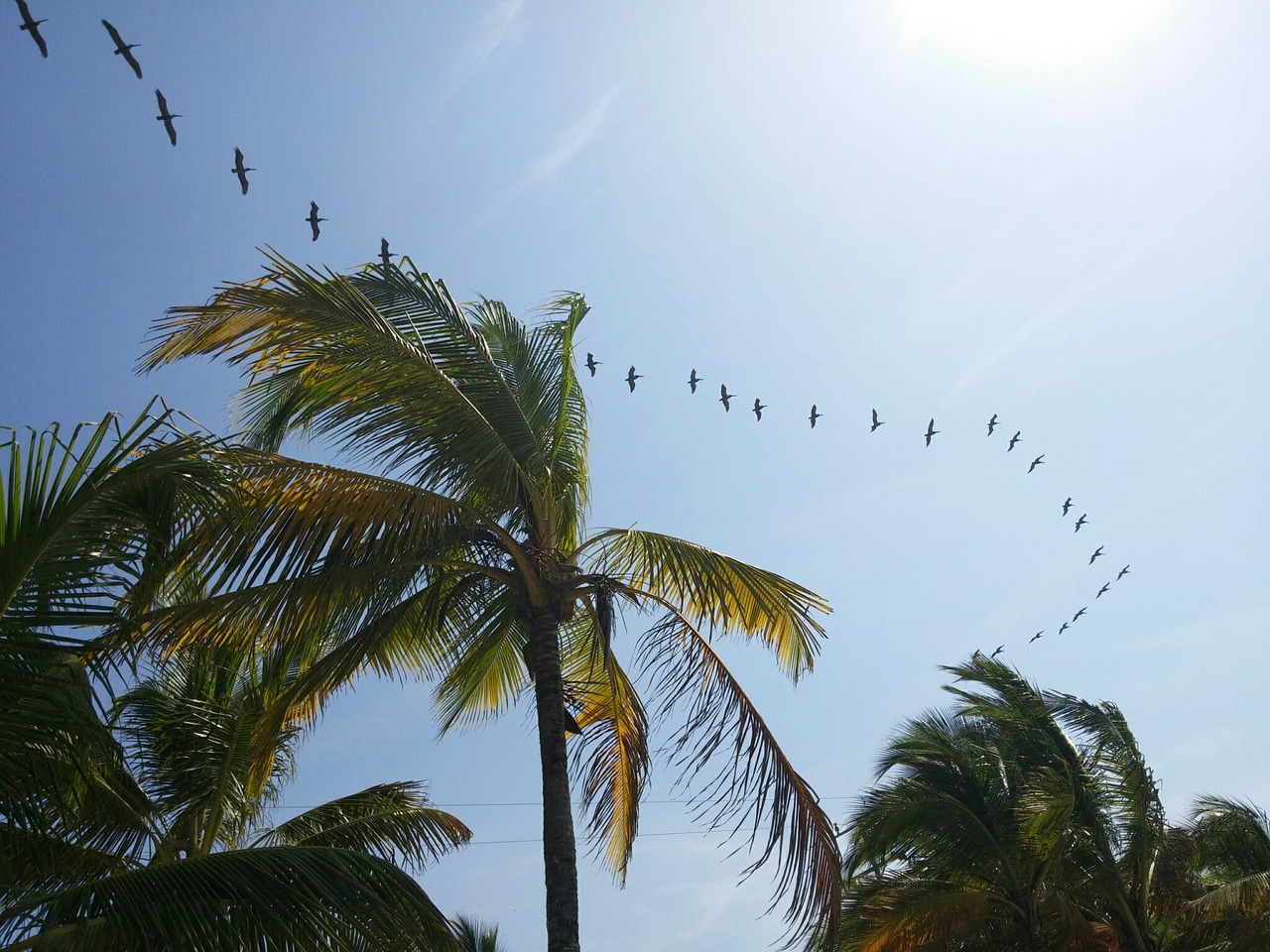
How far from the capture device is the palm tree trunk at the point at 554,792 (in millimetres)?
8664

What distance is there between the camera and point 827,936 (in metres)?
9.48

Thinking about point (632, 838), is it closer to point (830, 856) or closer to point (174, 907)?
point (830, 856)

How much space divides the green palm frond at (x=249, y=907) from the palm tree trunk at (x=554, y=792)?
1988 mm

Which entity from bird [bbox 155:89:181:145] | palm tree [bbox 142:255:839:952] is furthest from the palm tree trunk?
bird [bbox 155:89:181:145]

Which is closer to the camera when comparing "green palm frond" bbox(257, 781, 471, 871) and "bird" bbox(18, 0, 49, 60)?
"bird" bbox(18, 0, 49, 60)

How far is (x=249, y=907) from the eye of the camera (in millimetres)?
6109

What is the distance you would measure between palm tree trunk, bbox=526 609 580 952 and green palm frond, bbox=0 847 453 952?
1.99 m

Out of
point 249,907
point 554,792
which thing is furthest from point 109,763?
point 554,792

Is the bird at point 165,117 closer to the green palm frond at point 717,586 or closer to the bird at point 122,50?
the bird at point 122,50

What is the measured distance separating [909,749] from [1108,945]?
15.4 feet

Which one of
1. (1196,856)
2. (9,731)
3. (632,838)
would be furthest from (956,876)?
(9,731)

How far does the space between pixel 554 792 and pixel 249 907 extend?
11.6 ft

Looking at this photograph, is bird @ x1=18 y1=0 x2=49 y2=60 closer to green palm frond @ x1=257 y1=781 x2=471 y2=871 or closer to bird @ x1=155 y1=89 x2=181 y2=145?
bird @ x1=155 y1=89 x2=181 y2=145

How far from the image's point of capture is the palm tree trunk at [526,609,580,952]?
866 centimetres
